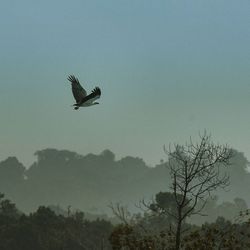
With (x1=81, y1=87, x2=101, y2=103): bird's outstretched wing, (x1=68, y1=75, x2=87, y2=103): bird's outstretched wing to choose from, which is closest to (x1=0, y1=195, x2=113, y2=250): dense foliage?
(x1=68, y1=75, x2=87, y2=103): bird's outstretched wing

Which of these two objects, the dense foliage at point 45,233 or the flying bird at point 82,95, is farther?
the dense foliage at point 45,233

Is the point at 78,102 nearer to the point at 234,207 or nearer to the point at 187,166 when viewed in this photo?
the point at 187,166

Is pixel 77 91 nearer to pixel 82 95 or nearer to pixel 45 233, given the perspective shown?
pixel 82 95

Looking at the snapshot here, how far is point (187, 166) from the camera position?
15664mm

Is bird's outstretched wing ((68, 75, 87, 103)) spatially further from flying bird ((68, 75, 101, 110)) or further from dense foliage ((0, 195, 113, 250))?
dense foliage ((0, 195, 113, 250))

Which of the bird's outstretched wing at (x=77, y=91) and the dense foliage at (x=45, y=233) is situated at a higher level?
the dense foliage at (x=45, y=233)

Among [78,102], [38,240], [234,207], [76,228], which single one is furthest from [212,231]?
[234,207]

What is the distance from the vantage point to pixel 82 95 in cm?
1566

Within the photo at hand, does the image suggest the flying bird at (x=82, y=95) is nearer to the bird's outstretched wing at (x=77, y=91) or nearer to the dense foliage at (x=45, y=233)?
the bird's outstretched wing at (x=77, y=91)

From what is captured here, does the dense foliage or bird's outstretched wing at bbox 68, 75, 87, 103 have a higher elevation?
the dense foliage

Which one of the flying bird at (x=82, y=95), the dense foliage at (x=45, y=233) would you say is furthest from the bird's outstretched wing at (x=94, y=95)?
the dense foliage at (x=45, y=233)

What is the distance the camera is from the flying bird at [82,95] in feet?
47.8

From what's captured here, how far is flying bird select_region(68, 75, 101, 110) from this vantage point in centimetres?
1455

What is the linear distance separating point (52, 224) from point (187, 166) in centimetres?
3786
